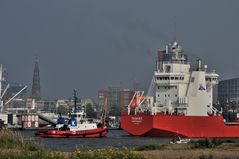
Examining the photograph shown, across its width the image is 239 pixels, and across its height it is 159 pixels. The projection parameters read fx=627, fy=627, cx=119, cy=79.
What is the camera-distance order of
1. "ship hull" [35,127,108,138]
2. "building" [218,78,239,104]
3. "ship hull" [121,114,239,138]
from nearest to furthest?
"ship hull" [121,114,239,138]
"ship hull" [35,127,108,138]
"building" [218,78,239,104]

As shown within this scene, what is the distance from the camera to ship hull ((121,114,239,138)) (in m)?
75.5

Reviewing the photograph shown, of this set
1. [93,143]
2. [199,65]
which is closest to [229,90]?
[199,65]

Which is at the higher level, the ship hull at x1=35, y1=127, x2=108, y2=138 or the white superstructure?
the white superstructure

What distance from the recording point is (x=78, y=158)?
944 inches

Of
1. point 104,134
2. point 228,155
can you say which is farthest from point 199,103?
point 228,155

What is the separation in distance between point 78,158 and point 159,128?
5174 cm

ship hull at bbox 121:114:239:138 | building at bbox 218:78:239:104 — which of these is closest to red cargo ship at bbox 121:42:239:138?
ship hull at bbox 121:114:239:138

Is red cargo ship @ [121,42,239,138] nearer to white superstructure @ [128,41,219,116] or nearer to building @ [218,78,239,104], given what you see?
white superstructure @ [128,41,219,116]

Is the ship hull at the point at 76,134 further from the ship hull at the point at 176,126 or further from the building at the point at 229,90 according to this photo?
the building at the point at 229,90

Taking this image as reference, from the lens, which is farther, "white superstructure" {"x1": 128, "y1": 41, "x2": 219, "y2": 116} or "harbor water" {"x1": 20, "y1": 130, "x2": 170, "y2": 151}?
"white superstructure" {"x1": 128, "y1": 41, "x2": 219, "y2": 116}

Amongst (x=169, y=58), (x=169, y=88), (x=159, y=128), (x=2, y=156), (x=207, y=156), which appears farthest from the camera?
(x=169, y=58)

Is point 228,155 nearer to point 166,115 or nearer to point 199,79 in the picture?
point 166,115

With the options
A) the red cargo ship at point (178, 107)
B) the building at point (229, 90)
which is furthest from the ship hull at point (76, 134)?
the building at point (229, 90)

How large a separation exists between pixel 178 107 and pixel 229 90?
2818 inches
